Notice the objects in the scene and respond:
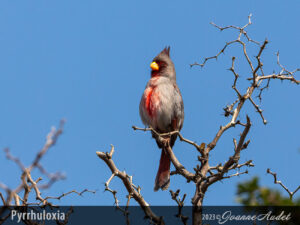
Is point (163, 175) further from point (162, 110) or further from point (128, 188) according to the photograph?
point (128, 188)

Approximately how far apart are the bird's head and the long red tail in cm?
94

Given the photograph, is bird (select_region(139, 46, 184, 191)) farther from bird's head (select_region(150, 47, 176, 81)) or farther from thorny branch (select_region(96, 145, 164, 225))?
thorny branch (select_region(96, 145, 164, 225))

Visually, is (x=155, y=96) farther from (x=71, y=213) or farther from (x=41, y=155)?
(x=41, y=155)

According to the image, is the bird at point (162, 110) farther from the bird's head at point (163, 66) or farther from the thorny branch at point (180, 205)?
the thorny branch at point (180, 205)

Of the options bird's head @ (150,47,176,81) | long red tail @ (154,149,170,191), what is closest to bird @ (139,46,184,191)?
long red tail @ (154,149,170,191)

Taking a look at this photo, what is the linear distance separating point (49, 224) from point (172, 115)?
2.42 meters

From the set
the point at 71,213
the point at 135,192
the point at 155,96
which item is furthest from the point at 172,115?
the point at 71,213

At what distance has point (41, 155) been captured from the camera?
2049 mm

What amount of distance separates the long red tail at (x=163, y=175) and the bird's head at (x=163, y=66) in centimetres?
94

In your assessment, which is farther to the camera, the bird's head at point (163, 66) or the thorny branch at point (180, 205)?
the bird's head at point (163, 66)

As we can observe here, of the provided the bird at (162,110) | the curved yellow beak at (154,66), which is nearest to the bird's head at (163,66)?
the curved yellow beak at (154,66)

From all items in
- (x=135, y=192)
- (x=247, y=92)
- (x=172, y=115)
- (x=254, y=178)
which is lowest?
(x=254, y=178)

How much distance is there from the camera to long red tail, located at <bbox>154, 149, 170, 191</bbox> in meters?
5.14

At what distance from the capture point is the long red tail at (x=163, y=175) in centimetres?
514
